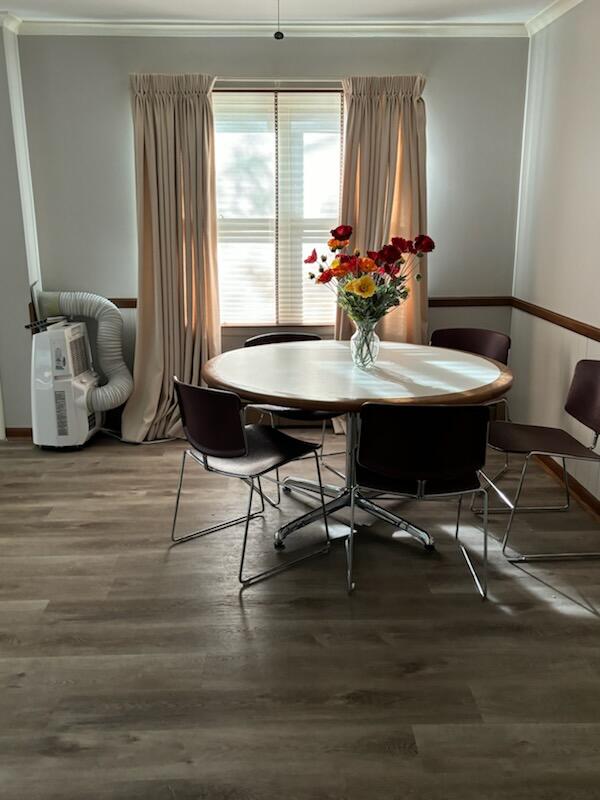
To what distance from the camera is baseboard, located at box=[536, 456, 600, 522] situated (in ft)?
11.3

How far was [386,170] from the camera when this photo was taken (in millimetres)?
4418

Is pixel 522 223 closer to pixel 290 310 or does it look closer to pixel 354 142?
pixel 354 142

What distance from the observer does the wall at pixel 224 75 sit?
4348 millimetres

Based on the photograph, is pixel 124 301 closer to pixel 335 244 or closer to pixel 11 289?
pixel 11 289

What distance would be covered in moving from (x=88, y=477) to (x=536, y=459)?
259cm

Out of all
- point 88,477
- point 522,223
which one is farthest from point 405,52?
point 88,477

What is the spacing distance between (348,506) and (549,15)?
9.77ft

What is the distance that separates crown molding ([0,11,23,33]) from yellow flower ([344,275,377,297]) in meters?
2.77

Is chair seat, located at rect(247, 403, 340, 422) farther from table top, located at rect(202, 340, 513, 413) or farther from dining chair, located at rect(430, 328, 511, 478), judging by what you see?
dining chair, located at rect(430, 328, 511, 478)

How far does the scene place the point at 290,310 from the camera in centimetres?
481

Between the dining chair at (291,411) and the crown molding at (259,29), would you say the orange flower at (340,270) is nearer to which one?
the dining chair at (291,411)

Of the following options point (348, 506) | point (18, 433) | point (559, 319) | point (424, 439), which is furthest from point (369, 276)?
point (18, 433)

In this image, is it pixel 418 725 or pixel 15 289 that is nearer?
pixel 418 725

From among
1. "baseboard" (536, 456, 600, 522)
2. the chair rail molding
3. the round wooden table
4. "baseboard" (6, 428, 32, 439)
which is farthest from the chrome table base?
the chair rail molding
